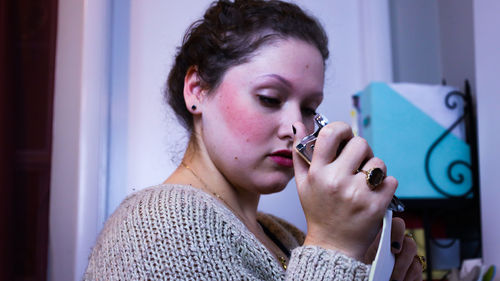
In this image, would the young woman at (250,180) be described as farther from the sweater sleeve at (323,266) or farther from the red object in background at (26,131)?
the red object in background at (26,131)

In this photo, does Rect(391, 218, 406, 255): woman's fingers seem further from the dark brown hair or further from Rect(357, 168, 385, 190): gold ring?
the dark brown hair

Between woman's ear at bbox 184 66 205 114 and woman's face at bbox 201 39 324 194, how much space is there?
0.16 ft

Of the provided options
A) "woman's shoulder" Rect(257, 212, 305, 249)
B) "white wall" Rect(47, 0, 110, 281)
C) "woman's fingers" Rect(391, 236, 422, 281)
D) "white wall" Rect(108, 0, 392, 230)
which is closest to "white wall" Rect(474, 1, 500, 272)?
"white wall" Rect(108, 0, 392, 230)

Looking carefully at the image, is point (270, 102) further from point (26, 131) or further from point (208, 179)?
point (26, 131)

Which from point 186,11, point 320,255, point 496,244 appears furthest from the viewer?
point 186,11

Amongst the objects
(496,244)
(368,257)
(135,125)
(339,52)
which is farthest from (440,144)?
(135,125)

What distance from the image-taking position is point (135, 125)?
1319 millimetres

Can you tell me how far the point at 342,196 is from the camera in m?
0.53

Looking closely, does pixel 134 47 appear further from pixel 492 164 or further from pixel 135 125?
Result: pixel 492 164

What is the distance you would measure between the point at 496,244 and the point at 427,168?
9.5 inches

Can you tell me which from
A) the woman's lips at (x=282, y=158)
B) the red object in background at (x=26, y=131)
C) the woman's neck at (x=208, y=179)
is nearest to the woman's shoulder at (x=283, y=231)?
the woman's neck at (x=208, y=179)

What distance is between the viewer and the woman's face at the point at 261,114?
721mm

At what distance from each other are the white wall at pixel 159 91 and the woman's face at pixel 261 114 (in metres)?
0.50

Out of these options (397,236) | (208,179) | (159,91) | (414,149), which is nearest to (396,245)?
(397,236)
